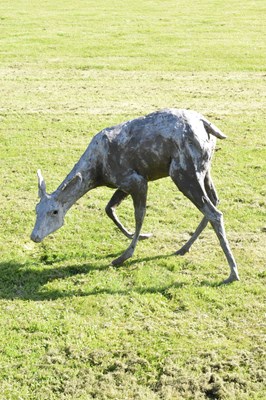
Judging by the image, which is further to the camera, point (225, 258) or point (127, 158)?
point (225, 258)

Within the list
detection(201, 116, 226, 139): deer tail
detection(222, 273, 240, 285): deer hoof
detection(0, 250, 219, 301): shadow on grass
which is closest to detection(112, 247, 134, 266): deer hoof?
detection(0, 250, 219, 301): shadow on grass

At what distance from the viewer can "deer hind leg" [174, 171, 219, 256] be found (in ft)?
28.6

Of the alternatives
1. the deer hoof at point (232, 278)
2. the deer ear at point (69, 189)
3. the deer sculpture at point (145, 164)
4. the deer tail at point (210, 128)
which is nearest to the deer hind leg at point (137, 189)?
the deer sculpture at point (145, 164)

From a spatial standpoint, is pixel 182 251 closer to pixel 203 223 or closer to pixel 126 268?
pixel 203 223

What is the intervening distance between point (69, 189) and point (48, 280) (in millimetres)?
1356

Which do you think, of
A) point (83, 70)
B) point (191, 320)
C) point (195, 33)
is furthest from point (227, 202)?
point (195, 33)

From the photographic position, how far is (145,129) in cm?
823

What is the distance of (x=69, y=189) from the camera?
826 cm

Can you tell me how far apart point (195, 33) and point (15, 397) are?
2647cm

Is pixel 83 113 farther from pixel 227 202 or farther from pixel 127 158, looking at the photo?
Result: pixel 127 158

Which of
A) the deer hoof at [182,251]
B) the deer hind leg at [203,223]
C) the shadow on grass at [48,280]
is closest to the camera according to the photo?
the shadow on grass at [48,280]

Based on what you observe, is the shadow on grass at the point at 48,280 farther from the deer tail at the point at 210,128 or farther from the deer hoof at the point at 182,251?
the deer tail at the point at 210,128

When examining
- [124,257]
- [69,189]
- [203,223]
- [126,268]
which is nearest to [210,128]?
[203,223]

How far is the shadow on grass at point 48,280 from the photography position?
8141mm
